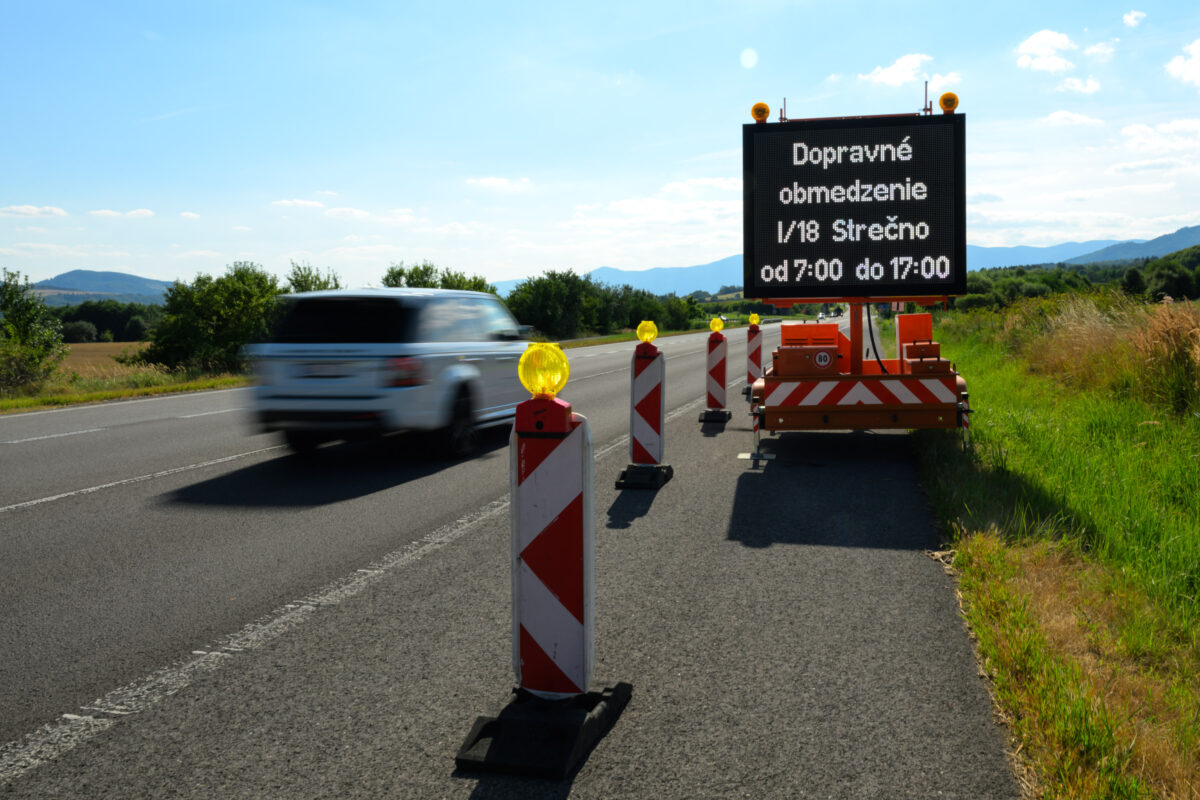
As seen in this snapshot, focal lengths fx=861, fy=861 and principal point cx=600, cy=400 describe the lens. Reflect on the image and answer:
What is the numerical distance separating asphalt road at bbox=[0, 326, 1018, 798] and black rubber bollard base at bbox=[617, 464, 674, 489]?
20cm

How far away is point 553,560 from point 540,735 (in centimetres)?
60

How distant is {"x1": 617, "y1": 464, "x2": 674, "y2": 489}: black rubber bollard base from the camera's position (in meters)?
7.48

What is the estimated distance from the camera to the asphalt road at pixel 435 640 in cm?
286

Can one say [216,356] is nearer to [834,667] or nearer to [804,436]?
[804,436]

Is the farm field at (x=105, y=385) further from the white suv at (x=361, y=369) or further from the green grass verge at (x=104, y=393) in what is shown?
the white suv at (x=361, y=369)

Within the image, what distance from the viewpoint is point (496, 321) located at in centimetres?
1057

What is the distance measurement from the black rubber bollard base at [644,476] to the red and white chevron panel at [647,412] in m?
0.09

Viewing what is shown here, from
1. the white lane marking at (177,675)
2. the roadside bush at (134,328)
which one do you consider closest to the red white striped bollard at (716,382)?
the white lane marking at (177,675)

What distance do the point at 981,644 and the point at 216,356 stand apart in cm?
3669

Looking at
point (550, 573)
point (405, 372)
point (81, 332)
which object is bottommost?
point (550, 573)

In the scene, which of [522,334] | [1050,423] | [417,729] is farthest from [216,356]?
[417,729]

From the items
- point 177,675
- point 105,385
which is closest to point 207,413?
point 105,385

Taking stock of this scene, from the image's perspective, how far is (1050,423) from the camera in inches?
369

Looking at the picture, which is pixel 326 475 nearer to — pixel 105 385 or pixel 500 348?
pixel 500 348
